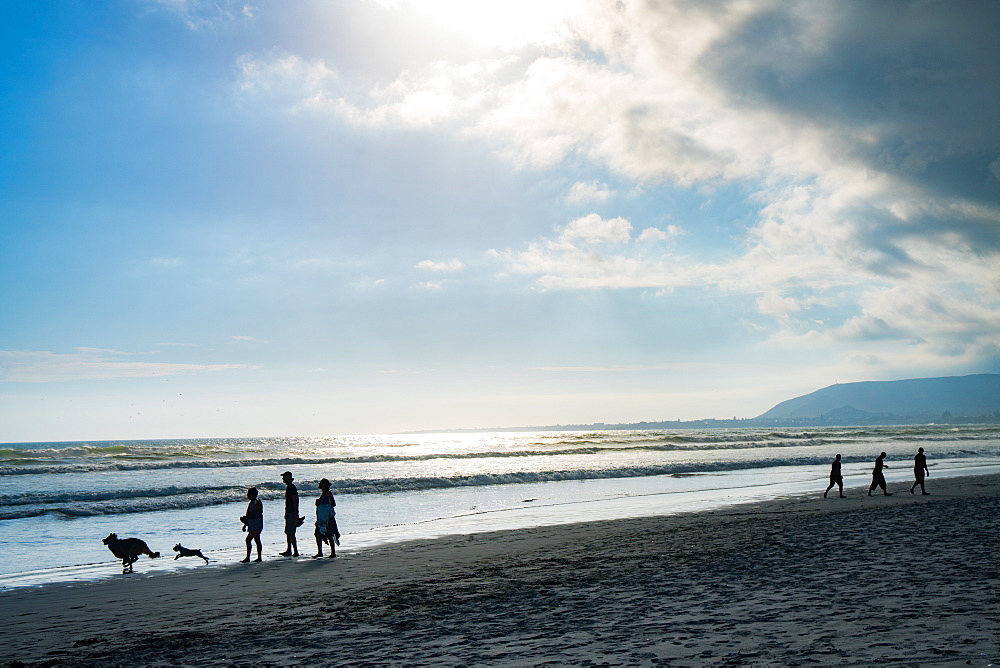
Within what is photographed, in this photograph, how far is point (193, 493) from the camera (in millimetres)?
32375

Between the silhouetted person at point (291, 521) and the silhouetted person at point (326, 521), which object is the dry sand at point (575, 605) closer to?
the silhouetted person at point (326, 521)

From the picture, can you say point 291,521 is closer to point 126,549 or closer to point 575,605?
point 126,549

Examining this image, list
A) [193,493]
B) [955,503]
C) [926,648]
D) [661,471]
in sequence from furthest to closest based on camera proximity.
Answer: [661,471], [193,493], [955,503], [926,648]

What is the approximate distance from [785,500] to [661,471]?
1894cm

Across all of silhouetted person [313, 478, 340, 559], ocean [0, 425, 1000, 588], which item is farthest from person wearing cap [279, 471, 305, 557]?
silhouetted person [313, 478, 340, 559]

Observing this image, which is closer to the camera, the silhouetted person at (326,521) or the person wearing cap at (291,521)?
the silhouetted person at (326,521)

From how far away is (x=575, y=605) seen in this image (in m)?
9.24

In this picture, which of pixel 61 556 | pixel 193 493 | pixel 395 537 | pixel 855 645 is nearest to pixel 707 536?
pixel 395 537

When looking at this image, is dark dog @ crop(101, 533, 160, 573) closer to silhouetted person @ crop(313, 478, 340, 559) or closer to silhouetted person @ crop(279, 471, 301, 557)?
silhouetted person @ crop(279, 471, 301, 557)

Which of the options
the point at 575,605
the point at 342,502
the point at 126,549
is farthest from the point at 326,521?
the point at 342,502

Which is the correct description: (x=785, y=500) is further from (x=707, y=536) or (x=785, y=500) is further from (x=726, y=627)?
(x=726, y=627)

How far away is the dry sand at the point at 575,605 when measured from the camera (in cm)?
673

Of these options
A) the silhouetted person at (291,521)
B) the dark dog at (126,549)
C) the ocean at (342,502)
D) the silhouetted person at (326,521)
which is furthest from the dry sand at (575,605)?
the ocean at (342,502)

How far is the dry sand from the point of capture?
6.73 metres
